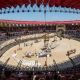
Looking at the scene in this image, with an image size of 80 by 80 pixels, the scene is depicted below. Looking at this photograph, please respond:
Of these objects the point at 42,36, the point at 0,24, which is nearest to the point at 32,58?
the point at 42,36

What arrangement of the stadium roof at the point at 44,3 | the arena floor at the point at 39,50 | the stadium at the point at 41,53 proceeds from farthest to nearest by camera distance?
the arena floor at the point at 39,50
the stadium roof at the point at 44,3
the stadium at the point at 41,53

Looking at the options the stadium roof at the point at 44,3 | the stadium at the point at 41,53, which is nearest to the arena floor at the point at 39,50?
the stadium at the point at 41,53

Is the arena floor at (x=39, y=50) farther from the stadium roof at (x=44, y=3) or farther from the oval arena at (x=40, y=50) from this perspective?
the stadium roof at (x=44, y=3)

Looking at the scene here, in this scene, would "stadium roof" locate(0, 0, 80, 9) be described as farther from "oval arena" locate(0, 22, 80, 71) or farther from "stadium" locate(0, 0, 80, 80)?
"oval arena" locate(0, 22, 80, 71)

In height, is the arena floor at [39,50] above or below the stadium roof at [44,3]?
below

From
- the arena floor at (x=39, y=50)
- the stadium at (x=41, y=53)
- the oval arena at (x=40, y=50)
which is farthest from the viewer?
the arena floor at (x=39, y=50)

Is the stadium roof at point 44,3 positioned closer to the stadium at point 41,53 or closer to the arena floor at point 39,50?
the stadium at point 41,53

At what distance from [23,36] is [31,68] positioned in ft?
33.9

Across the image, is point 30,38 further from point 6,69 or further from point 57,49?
point 6,69

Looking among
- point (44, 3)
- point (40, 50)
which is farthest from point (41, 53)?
point (44, 3)

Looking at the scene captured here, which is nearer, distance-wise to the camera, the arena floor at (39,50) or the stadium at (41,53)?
the stadium at (41,53)

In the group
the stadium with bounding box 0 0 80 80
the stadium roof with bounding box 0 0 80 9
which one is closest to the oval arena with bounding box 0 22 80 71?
the stadium with bounding box 0 0 80 80

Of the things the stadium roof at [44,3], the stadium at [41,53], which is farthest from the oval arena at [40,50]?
the stadium roof at [44,3]

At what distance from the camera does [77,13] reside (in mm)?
16281
